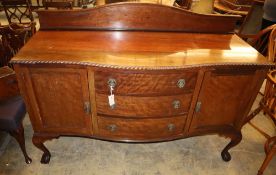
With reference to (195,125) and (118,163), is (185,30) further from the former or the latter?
(118,163)

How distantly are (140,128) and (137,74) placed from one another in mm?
453

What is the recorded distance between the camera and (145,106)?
129 centimetres

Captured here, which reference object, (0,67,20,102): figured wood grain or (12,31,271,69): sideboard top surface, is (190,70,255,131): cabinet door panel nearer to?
(12,31,271,69): sideboard top surface

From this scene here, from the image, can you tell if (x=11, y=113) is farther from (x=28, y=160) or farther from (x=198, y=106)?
(x=198, y=106)

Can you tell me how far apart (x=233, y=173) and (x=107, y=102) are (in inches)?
49.3

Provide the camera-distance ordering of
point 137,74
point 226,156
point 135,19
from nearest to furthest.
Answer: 1. point 137,74
2. point 135,19
3. point 226,156

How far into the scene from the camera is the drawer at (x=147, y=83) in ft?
3.76

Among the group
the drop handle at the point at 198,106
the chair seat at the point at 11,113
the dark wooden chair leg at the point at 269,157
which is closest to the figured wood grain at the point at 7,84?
the chair seat at the point at 11,113

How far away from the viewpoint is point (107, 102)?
4.16 feet

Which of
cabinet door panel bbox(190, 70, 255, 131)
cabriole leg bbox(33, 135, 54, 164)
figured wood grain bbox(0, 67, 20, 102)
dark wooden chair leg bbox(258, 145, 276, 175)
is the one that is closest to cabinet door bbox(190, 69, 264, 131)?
cabinet door panel bbox(190, 70, 255, 131)

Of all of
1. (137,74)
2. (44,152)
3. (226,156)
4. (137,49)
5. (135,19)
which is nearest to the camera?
(137,74)

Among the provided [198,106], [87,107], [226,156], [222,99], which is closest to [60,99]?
[87,107]

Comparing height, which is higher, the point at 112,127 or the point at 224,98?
the point at 224,98

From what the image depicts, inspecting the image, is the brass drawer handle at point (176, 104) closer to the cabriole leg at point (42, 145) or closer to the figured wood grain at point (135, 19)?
the figured wood grain at point (135, 19)
